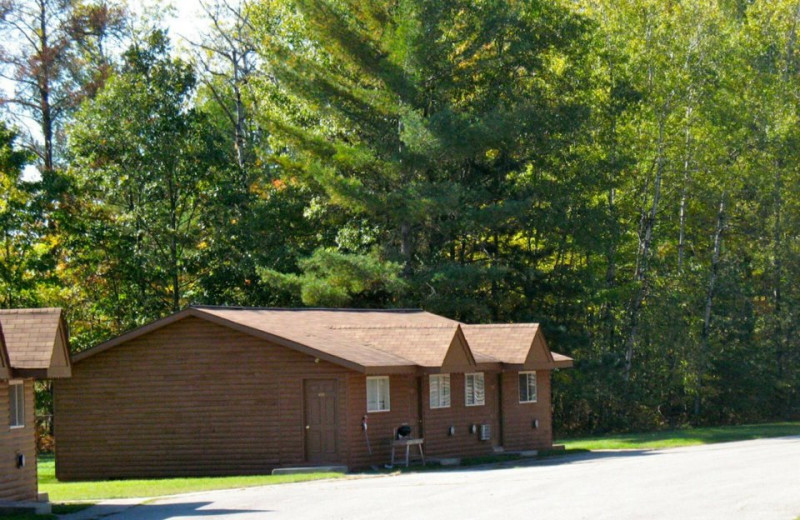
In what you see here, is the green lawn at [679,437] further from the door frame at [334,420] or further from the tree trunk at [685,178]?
the door frame at [334,420]

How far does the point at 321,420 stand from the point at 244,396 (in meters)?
2.04

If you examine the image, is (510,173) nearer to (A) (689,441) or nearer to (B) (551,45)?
(B) (551,45)

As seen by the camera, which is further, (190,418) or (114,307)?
(114,307)

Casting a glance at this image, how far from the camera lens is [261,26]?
4956cm

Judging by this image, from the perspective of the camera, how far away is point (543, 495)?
65.2 feet

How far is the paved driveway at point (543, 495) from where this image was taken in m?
17.4

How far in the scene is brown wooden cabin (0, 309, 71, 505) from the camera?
21266mm

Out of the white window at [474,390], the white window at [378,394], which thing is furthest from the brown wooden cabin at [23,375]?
the white window at [474,390]

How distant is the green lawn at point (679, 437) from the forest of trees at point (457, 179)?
3.03m

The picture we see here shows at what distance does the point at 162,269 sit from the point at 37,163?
10932mm

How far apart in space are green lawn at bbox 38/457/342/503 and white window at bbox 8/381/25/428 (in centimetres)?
198

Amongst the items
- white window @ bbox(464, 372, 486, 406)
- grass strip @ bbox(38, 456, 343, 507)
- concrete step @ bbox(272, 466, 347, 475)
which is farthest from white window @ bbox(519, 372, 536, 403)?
grass strip @ bbox(38, 456, 343, 507)

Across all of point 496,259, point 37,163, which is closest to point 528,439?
point 496,259

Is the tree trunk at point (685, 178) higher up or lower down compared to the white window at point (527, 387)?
higher up
